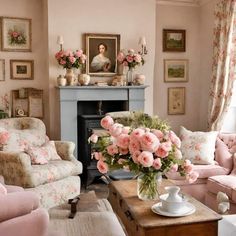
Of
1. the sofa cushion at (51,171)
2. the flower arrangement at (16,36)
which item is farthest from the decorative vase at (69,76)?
the sofa cushion at (51,171)

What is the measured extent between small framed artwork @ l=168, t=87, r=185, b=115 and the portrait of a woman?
1.25 m

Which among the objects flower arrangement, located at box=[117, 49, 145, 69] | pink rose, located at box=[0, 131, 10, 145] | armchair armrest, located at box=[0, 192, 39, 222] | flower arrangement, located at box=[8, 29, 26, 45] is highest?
flower arrangement, located at box=[8, 29, 26, 45]

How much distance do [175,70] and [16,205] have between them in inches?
176

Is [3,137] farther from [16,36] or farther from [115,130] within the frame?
[115,130]

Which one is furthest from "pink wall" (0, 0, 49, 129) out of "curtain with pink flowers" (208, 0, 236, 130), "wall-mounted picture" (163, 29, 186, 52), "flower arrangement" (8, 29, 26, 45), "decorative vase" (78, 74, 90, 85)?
"curtain with pink flowers" (208, 0, 236, 130)

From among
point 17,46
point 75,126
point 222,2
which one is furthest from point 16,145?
point 222,2

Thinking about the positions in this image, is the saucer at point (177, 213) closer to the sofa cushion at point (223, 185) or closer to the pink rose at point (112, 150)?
the pink rose at point (112, 150)

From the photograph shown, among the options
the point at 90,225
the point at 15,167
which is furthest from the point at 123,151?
the point at 15,167

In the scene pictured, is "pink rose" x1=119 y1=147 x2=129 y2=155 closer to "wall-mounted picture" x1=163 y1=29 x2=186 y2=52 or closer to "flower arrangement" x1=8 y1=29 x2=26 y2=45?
"flower arrangement" x1=8 y1=29 x2=26 y2=45

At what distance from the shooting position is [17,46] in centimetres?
541

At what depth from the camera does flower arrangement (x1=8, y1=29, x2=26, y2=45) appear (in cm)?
536

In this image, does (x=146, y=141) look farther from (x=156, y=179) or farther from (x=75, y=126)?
(x=75, y=126)

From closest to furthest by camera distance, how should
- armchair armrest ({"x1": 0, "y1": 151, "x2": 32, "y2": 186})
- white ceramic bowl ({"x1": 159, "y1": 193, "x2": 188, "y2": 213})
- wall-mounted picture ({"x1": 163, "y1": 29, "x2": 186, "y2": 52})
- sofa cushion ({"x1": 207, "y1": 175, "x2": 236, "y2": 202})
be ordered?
white ceramic bowl ({"x1": 159, "y1": 193, "x2": 188, "y2": 213}) → sofa cushion ({"x1": 207, "y1": 175, "x2": 236, "y2": 202}) → armchair armrest ({"x1": 0, "y1": 151, "x2": 32, "y2": 186}) → wall-mounted picture ({"x1": 163, "y1": 29, "x2": 186, "y2": 52})

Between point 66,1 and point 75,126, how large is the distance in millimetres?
1873
